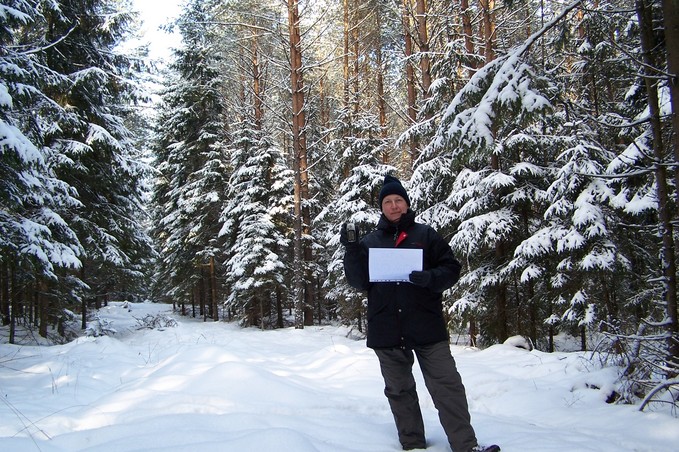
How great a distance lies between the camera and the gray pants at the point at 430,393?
9.48 ft

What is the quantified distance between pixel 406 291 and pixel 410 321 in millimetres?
227

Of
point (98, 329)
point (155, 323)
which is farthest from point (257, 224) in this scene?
point (98, 329)

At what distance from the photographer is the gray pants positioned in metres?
2.89

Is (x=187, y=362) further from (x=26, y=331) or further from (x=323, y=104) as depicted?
(x=323, y=104)

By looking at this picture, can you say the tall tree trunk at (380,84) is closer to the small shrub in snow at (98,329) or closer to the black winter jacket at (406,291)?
the small shrub in snow at (98,329)

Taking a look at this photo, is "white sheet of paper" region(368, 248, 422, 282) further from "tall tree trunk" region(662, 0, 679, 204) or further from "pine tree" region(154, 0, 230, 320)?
"pine tree" region(154, 0, 230, 320)

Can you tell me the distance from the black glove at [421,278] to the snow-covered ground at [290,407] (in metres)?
1.31

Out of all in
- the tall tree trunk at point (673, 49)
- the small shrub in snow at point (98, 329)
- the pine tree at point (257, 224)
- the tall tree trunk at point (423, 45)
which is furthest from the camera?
the pine tree at point (257, 224)

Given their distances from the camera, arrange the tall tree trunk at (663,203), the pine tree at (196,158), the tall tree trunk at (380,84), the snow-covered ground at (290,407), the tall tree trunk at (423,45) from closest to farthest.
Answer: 1. the snow-covered ground at (290,407)
2. the tall tree trunk at (663,203)
3. the tall tree trunk at (423,45)
4. the tall tree trunk at (380,84)
5. the pine tree at (196,158)

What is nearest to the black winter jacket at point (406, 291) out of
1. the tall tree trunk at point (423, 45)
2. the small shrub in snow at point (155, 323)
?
the tall tree trunk at point (423, 45)

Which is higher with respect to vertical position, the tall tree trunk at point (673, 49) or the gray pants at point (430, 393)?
the tall tree trunk at point (673, 49)

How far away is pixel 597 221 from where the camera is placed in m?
7.14

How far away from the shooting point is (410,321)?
10.1 ft

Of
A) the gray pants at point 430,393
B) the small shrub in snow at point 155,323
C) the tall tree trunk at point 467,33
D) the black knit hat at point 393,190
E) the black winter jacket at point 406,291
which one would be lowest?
the small shrub in snow at point 155,323
